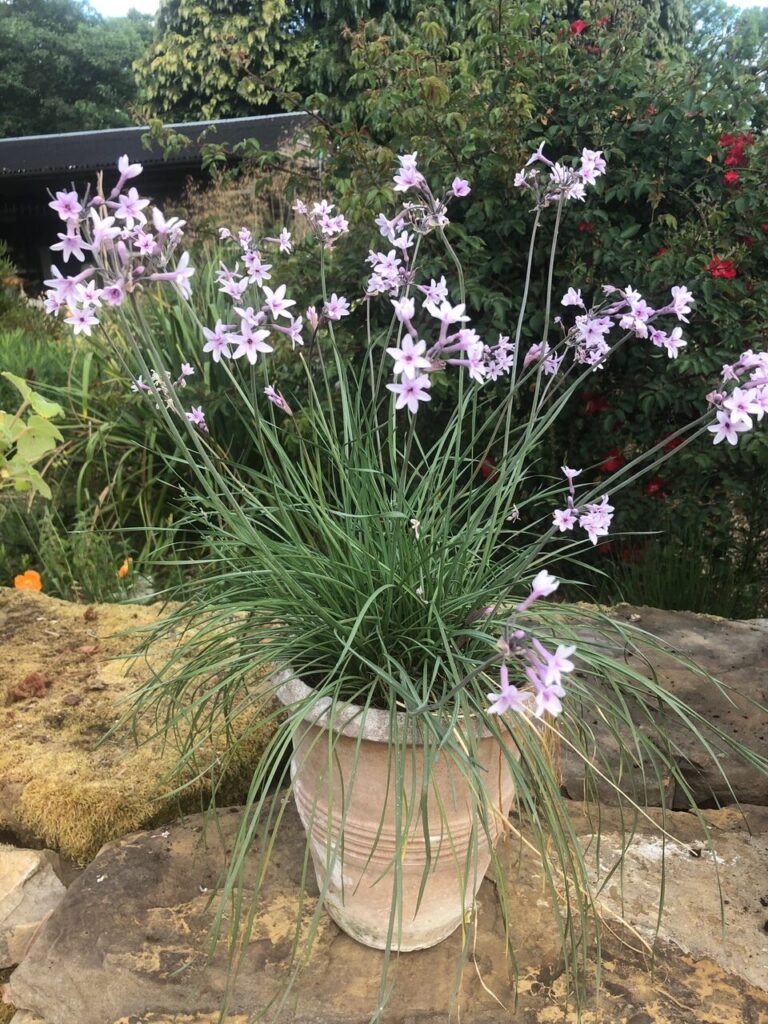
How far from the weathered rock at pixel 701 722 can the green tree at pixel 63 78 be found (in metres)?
26.2

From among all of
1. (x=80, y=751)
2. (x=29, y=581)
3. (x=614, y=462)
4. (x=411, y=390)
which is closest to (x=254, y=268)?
(x=411, y=390)

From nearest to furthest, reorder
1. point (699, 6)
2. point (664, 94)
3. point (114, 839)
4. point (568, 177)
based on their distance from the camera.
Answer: point (568, 177), point (114, 839), point (664, 94), point (699, 6)

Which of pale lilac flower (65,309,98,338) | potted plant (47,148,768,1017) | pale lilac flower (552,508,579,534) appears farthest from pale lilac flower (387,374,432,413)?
pale lilac flower (65,309,98,338)

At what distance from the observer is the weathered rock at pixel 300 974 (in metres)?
1.38

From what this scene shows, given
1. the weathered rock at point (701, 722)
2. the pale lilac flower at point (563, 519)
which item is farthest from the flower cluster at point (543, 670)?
the weathered rock at point (701, 722)

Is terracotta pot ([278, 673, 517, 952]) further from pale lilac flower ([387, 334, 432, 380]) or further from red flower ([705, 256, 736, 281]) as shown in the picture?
red flower ([705, 256, 736, 281])

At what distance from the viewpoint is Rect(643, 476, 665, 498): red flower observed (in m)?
3.22

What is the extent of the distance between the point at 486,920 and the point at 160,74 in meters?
19.7

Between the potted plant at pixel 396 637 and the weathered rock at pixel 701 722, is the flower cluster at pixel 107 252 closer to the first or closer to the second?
the potted plant at pixel 396 637

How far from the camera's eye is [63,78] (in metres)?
25.3

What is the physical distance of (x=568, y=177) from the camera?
5.50 ft

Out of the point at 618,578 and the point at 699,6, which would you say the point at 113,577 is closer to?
the point at 618,578

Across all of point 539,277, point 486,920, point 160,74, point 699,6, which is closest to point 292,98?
point 539,277

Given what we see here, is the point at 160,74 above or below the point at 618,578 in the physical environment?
above
